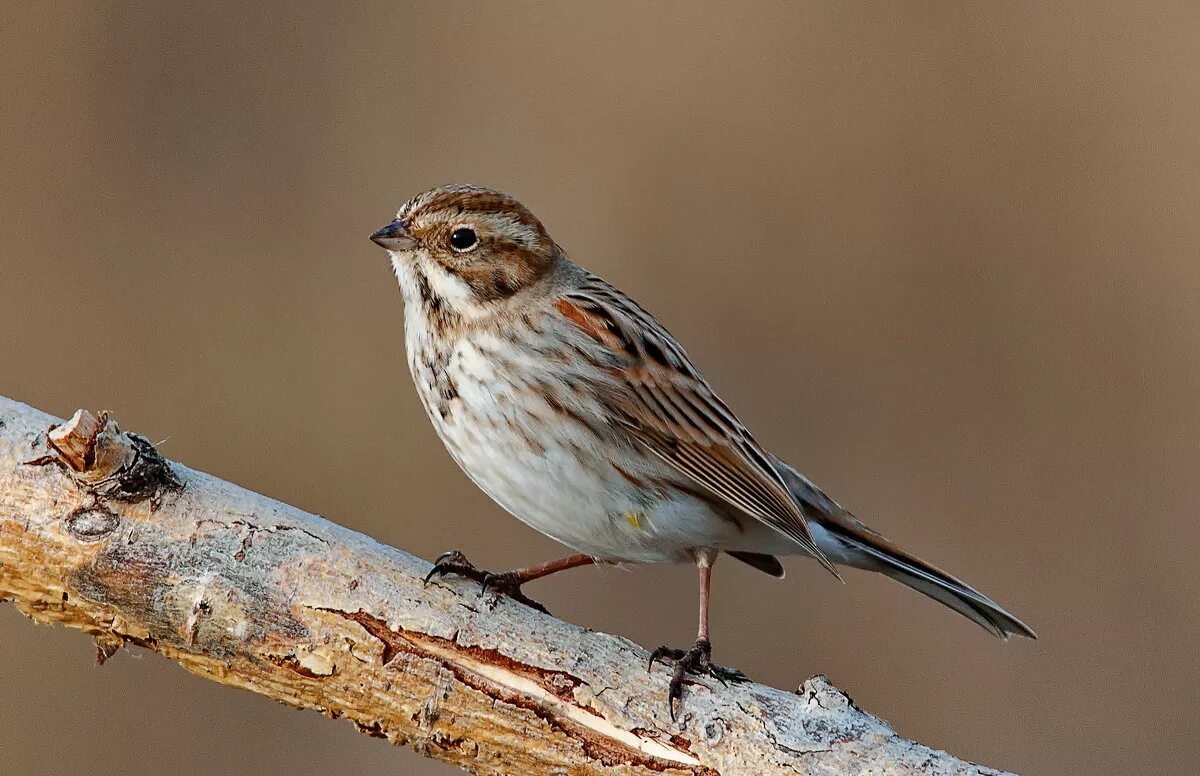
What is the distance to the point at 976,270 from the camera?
7.30m

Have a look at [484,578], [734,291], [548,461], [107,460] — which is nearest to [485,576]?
[484,578]

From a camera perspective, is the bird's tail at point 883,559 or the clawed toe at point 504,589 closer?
the clawed toe at point 504,589

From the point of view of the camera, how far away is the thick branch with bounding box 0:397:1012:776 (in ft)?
9.83

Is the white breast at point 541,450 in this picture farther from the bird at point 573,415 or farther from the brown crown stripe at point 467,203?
the brown crown stripe at point 467,203

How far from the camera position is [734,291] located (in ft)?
23.4

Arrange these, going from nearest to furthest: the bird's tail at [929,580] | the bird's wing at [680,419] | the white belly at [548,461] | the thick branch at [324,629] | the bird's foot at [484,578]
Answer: the thick branch at [324,629], the bird's foot at [484,578], the white belly at [548,461], the bird's wing at [680,419], the bird's tail at [929,580]

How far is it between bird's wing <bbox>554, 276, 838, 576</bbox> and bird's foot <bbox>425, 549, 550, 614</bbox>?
2.12 feet

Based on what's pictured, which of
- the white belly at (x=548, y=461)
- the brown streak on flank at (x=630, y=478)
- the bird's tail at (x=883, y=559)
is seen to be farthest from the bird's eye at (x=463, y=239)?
the bird's tail at (x=883, y=559)

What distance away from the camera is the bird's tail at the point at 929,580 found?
4.03 metres

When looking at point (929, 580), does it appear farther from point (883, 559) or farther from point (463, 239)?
point (463, 239)

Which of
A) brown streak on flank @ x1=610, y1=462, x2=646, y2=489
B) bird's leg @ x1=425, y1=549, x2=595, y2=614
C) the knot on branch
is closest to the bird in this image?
brown streak on flank @ x1=610, y1=462, x2=646, y2=489

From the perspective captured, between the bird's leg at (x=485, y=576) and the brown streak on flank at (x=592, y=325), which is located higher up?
the brown streak on flank at (x=592, y=325)

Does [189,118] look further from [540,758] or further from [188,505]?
[540,758]

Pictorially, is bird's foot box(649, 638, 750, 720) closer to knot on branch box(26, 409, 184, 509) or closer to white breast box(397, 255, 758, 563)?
white breast box(397, 255, 758, 563)
